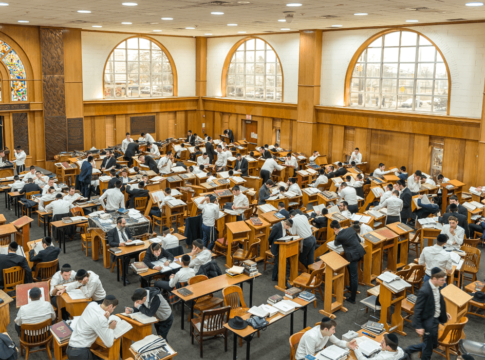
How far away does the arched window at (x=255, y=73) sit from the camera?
931 inches

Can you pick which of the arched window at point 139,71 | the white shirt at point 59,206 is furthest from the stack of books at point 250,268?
the arched window at point 139,71

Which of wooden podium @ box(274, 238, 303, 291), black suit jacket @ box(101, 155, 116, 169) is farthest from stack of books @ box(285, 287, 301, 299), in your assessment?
black suit jacket @ box(101, 155, 116, 169)

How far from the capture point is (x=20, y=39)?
64.2 feet

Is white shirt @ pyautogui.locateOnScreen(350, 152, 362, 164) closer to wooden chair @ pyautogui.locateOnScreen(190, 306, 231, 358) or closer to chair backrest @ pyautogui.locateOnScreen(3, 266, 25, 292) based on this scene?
wooden chair @ pyautogui.locateOnScreen(190, 306, 231, 358)

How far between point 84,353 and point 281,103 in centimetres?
1786

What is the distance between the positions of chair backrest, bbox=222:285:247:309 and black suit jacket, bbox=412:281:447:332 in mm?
2942

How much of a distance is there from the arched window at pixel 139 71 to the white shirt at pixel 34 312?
1759 cm

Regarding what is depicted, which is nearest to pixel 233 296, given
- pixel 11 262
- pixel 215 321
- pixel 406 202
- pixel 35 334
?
pixel 215 321

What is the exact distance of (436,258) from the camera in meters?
8.76

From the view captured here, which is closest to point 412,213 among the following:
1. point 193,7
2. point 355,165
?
point 355,165

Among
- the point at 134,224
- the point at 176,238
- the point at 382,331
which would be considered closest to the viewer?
the point at 382,331

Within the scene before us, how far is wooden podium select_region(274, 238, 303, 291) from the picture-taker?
10133 mm

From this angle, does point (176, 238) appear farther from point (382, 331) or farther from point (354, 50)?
point (354, 50)

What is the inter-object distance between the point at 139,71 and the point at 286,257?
57.0 feet
